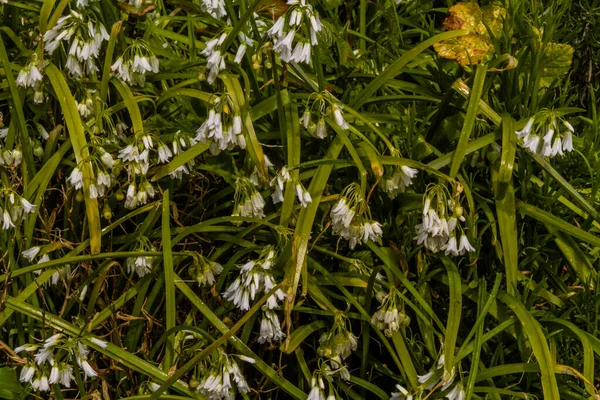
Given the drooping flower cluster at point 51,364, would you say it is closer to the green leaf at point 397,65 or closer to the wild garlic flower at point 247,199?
the wild garlic flower at point 247,199

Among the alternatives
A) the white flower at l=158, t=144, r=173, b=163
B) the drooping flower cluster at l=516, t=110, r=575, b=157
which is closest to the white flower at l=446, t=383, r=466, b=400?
the drooping flower cluster at l=516, t=110, r=575, b=157

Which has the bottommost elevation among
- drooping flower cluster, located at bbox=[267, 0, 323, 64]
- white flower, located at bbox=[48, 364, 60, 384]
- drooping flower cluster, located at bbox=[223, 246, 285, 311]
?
white flower, located at bbox=[48, 364, 60, 384]

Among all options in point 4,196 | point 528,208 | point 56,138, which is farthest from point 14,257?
point 528,208

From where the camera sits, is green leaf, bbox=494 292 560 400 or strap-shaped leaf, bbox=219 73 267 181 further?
strap-shaped leaf, bbox=219 73 267 181

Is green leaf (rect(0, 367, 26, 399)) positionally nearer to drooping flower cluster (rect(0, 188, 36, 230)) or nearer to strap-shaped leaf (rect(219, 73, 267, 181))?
drooping flower cluster (rect(0, 188, 36, 230))

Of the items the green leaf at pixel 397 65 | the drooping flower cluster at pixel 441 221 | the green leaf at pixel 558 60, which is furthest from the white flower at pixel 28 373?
the green leaf at pixel 558 60

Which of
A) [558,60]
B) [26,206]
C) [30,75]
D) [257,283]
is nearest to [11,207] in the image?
[26,206]

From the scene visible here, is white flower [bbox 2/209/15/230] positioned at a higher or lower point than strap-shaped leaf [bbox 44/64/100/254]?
lower
